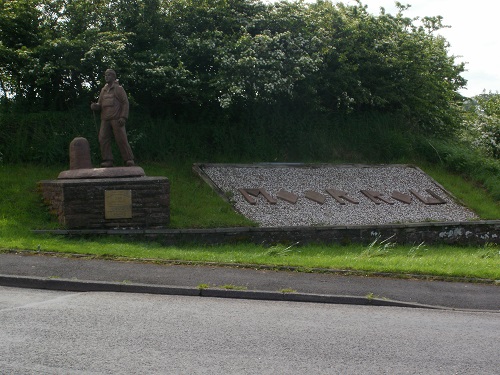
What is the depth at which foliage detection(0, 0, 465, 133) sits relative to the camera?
18.0 meters

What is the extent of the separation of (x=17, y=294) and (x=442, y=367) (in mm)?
5346

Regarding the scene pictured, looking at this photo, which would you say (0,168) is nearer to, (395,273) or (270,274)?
(270,274)

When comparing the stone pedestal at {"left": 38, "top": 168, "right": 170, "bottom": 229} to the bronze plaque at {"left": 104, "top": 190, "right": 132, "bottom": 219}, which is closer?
the stone pedestal at {"left": 38, "top": 168, "right": 170, "bottom": 229}

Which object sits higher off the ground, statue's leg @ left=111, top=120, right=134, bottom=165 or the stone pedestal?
statue's leg @ left=111, top=120, right=134, bottom=165

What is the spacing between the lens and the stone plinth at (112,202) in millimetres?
13336

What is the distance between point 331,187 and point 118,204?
6.23 meters

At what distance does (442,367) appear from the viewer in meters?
6.00

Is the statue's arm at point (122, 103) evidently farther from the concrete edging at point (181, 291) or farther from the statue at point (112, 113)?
the concrete edging at point (181, 291)

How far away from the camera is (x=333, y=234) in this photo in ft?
48.4

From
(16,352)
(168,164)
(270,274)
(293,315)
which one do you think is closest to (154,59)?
(168,164)

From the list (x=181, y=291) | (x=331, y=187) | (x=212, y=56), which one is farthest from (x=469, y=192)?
(x=181, y=291)

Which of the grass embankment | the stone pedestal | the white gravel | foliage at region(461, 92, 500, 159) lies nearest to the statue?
the stone pedestal

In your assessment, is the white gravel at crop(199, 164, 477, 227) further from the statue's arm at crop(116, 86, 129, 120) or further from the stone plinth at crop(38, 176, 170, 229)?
the statue's arm at crop(116, 86, 129, 120)

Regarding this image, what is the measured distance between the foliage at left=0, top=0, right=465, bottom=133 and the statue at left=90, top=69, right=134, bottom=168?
3.21 metres
